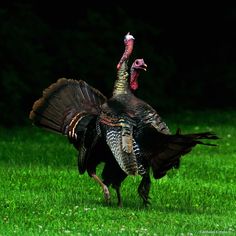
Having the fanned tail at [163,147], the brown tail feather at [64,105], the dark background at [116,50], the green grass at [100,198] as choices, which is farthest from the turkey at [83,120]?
the dark background at [116,50]

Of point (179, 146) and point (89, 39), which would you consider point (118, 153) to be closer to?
point (179, 146)

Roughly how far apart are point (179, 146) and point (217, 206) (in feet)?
4.50

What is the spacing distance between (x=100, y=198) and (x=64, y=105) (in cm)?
111

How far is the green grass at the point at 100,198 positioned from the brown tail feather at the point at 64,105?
2.71ft

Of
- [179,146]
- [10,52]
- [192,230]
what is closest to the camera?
[192,230]

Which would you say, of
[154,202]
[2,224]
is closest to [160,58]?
[154,202]

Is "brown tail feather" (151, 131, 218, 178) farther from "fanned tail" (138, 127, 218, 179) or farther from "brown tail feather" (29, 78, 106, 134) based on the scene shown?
"brown tail feather" (29, 78, 106, 134)

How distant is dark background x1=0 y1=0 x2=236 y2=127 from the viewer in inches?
904

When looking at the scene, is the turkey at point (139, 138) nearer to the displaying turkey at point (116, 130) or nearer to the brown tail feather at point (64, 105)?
the displaying turkey at point (116, 130)

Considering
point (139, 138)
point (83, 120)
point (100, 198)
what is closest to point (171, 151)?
point (139, 138)

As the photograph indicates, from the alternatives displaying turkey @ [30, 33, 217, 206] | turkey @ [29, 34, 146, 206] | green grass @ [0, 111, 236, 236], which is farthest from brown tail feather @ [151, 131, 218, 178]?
turkey @ [29, 34, 146, 206]

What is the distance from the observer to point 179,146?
1040 centimetres

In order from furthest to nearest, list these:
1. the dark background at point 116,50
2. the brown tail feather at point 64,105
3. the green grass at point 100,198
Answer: the dark background at point 116,50 < the brown tail feather at point 64,105 < the green grass at point 100,198

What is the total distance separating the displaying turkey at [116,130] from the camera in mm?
10562
